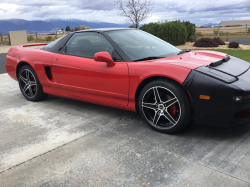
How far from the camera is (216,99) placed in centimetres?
274

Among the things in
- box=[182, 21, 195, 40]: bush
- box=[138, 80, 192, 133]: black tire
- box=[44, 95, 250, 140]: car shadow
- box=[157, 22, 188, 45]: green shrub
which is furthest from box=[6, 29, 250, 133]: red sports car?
box=[182, 21, 195, 40]: bush

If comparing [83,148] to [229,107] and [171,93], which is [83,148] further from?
[229,107]

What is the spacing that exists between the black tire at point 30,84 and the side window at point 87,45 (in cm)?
93

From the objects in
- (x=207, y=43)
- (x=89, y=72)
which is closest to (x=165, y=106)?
(x=89, y=72)

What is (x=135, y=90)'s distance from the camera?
3316mm

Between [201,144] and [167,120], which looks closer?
[201,144]

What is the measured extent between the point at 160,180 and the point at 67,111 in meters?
2.41

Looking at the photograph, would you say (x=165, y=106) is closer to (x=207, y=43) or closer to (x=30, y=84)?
(x=30, y=84)

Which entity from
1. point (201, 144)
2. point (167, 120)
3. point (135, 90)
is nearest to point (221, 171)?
point (201, 144)

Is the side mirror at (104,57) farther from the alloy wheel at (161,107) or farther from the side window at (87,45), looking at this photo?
the alloy wheel at (161,107)

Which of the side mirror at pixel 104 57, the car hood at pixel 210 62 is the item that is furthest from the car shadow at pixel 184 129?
the side mirror at pixel 104 57

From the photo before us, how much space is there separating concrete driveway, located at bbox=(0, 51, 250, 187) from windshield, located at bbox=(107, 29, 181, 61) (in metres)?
0.96

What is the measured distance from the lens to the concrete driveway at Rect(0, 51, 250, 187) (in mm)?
2289

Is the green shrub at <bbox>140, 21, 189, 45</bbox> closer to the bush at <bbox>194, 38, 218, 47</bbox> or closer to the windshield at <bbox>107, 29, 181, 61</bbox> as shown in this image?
the bush at <bbox>194, 38, 218, 47</bbox>
